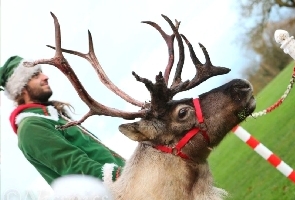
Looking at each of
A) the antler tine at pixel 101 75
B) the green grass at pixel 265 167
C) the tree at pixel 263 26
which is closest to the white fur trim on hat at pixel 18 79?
the antler tine at pixel 101 75

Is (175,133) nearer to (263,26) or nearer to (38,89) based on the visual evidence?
(38,89)

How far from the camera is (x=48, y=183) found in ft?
16.4

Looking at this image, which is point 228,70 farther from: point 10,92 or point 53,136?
point 10,92

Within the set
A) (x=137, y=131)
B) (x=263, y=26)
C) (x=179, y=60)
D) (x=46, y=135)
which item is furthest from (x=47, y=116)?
(x=263, y=26)

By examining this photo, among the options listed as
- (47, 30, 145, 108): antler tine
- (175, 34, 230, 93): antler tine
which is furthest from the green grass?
(175, 34, 230, 93): antler tine

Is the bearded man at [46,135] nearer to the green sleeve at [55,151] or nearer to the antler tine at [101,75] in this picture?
the green sleeve at [55,151]

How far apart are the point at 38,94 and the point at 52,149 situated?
2.79ft

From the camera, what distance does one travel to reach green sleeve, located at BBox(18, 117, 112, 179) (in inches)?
175

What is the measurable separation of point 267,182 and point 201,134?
21.9 ft

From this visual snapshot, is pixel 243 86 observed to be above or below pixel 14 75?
above

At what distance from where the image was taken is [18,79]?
514 cm

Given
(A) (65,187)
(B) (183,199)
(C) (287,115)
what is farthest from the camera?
(C) (287,115)

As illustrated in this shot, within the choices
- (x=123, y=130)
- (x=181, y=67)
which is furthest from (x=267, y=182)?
(x=123, y=130)

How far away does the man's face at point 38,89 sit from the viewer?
5164 millimetres
